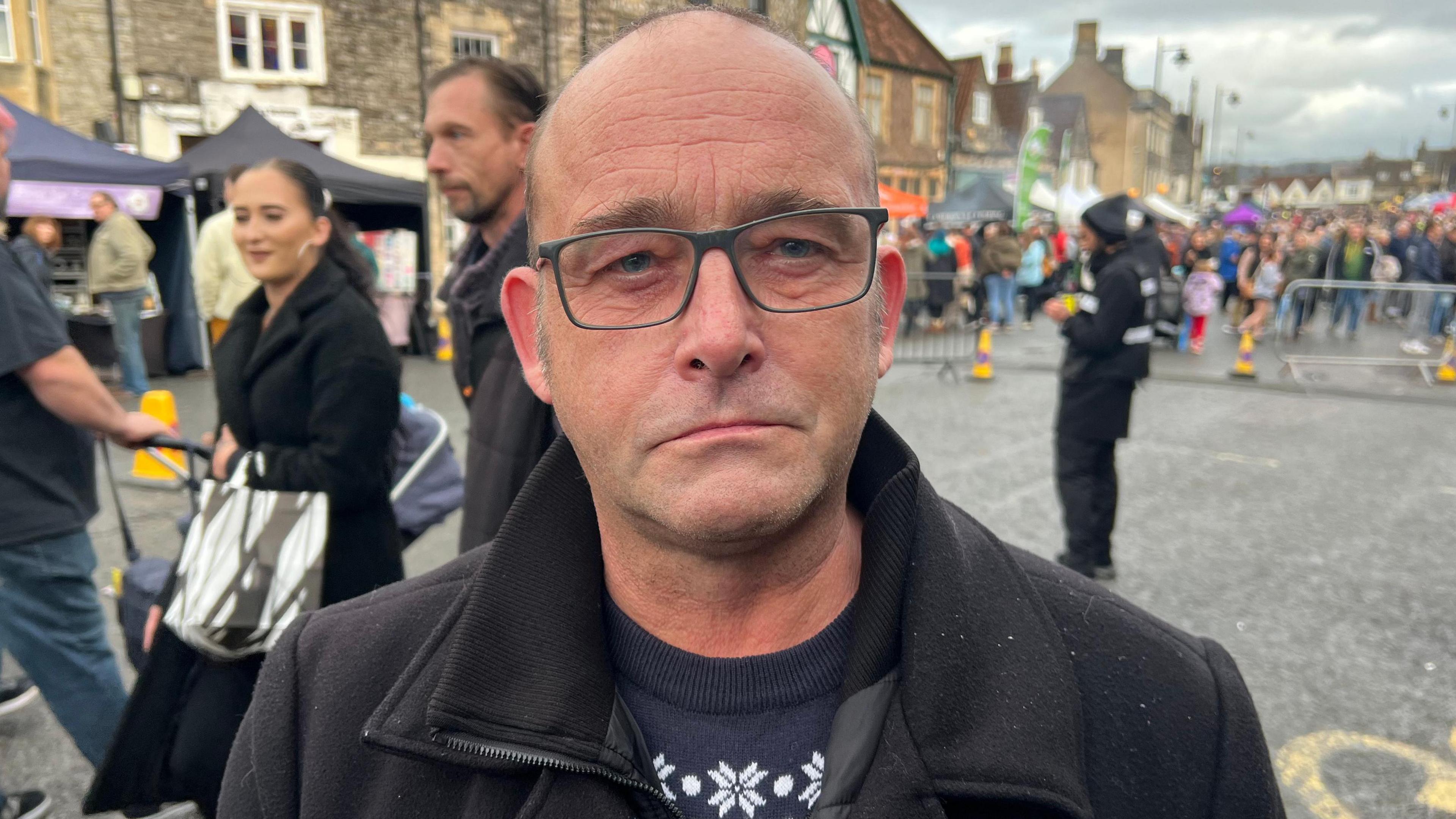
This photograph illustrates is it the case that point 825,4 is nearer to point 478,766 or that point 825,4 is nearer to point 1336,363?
point 1336,363

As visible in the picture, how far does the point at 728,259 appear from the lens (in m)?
1.18

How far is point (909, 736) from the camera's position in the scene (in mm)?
1108

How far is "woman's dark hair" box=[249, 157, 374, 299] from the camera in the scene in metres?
3.02

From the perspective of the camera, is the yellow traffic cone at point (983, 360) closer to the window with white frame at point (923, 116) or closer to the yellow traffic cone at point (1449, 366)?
the yellow traffic cone at point (1449, 366)

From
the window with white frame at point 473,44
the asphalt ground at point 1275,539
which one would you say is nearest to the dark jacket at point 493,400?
the asphalt ground at point 1275,539

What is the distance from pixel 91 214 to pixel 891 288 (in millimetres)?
11215

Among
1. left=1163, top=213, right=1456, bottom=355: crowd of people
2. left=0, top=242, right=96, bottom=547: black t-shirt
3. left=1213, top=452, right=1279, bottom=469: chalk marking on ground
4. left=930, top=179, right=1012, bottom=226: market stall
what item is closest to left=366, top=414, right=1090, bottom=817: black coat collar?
left=0, top=242, right=96, bottom=547: black t-shirt

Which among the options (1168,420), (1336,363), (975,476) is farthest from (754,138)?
(1336,363)

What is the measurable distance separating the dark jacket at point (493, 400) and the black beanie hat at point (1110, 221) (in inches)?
149

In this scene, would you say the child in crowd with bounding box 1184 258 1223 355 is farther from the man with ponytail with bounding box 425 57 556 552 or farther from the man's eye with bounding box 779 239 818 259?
the man's eye with bounding box 779 239 818 259

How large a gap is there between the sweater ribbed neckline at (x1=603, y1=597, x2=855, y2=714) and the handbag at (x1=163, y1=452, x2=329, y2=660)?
1400 mm

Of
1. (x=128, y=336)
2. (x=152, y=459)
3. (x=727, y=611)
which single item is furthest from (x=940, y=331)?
(x=727, y=611)

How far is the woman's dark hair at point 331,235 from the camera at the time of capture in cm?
302

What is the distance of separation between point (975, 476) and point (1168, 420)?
132 inches
